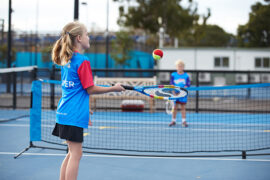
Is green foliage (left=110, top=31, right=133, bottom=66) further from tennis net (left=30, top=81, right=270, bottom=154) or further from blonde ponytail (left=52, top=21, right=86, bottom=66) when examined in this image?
blonde ponytail (left=52, top=21, right=86, bottom=66)

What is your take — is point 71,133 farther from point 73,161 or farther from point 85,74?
point 85,74

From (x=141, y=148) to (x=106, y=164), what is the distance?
112cm

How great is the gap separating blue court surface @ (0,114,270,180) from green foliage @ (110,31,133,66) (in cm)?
2058

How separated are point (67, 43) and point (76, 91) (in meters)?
0.47

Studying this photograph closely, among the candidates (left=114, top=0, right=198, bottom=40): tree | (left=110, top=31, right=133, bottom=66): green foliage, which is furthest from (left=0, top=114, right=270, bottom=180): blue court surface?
(left=114, top=0, right=198, bottom=40): tree

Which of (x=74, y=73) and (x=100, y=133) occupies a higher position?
(x=74, y=73)

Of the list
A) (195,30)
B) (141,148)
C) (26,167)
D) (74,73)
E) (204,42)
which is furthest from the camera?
(204,42)

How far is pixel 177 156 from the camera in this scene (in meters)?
5.14

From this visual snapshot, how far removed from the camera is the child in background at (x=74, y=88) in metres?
3.01

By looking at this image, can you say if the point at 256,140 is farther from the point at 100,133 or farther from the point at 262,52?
the point at 262,52

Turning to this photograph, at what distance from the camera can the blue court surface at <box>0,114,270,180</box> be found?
427cm

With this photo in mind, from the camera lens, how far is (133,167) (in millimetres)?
4664

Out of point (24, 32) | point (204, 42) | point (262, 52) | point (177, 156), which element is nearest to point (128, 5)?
point (24, 32)

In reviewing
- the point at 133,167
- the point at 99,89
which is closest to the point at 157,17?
the point at 133,167
